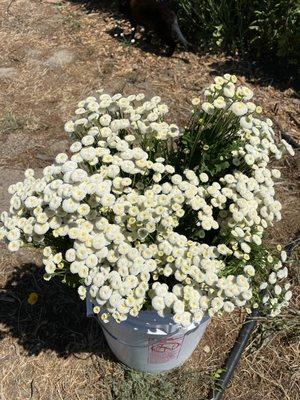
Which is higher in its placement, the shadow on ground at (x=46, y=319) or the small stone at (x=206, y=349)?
the small stone at (x=206, y=349)

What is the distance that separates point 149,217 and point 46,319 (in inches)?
58.3

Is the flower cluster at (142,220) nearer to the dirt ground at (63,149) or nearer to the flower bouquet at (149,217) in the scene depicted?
the flower bouquet at (149,217)

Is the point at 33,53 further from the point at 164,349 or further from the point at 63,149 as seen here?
the point at 164,349

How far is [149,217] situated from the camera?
1.56 meters

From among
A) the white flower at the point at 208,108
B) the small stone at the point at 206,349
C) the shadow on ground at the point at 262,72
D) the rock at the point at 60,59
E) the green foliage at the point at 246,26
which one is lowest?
the small stone at the point at 206,349

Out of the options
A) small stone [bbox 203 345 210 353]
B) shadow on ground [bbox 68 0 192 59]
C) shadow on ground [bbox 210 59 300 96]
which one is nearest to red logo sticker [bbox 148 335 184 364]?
small stone [bbox 203 345 210 353]

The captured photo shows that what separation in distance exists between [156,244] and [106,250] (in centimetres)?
22

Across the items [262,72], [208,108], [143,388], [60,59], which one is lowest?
[143,388]

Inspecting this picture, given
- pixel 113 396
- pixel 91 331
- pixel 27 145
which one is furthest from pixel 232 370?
pixel 27 145

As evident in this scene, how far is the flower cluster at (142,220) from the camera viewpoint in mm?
1550

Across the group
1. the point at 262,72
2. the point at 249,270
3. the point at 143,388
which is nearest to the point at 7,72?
the point at 262,72

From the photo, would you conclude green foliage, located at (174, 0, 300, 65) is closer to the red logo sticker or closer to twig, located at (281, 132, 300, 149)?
twig, located at (281, 132, 300, 149)

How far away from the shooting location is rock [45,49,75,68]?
4.41 meters

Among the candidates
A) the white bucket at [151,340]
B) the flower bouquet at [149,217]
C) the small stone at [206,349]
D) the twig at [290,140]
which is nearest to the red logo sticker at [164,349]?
the white bucket at [151,340]
